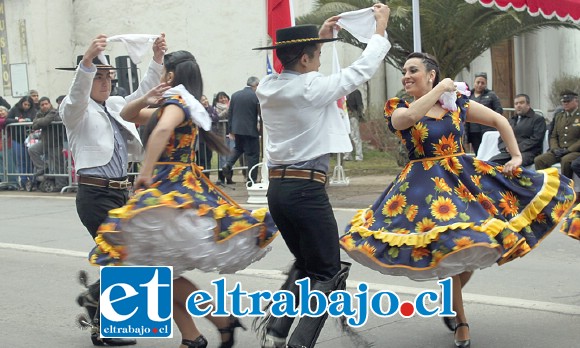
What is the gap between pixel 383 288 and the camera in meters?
7.83

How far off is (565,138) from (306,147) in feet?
29.6

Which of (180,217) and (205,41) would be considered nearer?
(180,217)

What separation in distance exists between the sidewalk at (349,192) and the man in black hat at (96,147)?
7.46 metres

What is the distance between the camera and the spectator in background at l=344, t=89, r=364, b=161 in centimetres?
2041

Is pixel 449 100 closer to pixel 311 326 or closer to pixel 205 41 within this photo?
pixel 311 326

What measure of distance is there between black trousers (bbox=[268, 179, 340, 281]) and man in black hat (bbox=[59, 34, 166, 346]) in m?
1.39

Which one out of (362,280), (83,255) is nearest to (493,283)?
(362,280)

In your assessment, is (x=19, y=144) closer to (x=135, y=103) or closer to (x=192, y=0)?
(x=192, y=0)

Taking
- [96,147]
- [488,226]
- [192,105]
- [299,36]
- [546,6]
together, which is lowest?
[488,226]

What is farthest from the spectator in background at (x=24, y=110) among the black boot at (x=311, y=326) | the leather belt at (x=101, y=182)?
the black boot at (x=311, y=326)

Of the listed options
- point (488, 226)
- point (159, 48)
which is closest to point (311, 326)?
point (488, 226)

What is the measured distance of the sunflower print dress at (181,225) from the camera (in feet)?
17.8

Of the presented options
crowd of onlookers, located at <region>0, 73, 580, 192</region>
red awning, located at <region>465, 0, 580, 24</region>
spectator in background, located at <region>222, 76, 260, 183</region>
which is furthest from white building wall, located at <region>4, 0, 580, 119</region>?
red awning, located at <region>465, 0, 580, 24</region>

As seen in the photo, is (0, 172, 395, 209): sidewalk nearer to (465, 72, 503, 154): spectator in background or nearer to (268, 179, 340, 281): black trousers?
(465, 72, 503, 154): spectator in background
